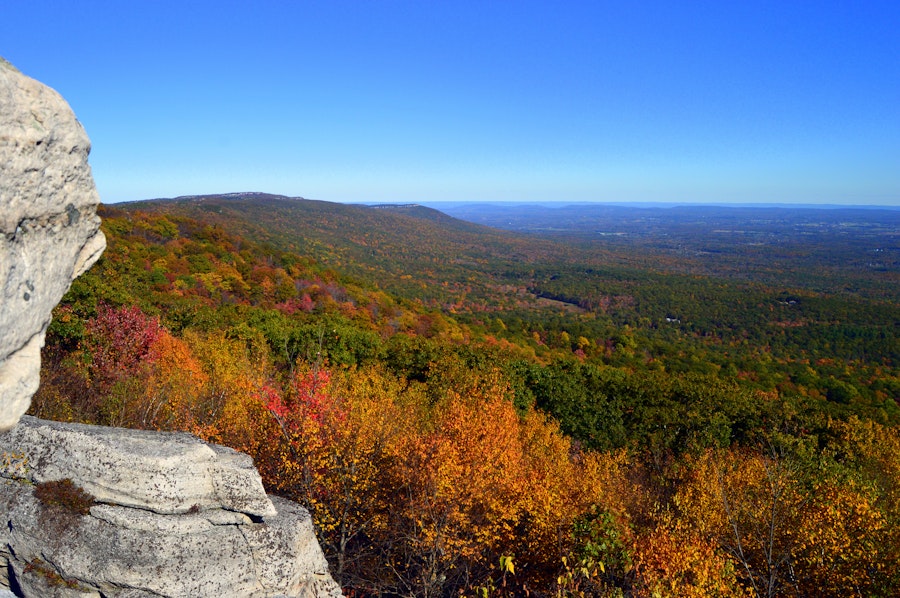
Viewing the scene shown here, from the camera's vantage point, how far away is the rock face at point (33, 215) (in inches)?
213

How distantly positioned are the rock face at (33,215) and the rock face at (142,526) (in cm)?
314

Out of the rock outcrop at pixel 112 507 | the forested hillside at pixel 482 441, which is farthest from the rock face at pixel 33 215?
the forested hillside at pixel 482 441

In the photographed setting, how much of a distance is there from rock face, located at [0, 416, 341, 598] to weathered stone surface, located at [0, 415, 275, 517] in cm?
2

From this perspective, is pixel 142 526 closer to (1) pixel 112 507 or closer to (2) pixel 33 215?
(1) pixel 112 507

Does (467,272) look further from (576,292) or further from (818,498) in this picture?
(818,498)

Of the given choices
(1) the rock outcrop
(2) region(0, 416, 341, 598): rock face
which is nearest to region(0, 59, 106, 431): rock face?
(1) the rock outcrop

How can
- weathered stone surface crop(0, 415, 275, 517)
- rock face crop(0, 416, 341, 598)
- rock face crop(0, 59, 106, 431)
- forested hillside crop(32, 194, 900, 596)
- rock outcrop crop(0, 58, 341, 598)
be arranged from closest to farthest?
rock face crop(0, 59, 106, 431)
rock outcrop crop(0, 58, 341, 598)
rock face crop(0, 416, 341, 598)
weathered stone surface crop(0, 415, 275, 517)
forested hillside crop(32, 194, 900, 596)

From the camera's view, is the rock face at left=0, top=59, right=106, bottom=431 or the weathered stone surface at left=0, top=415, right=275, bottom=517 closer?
the rock face at left=0, top=59, right=106, bottom=431

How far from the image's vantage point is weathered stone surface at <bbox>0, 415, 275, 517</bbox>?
872 cm

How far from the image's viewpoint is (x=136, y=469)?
28.8 ft

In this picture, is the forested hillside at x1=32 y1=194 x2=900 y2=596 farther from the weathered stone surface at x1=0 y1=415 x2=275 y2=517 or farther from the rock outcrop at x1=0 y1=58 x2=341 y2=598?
the weathered stone surface at x1=0 y1=415 x2=275 y2=517

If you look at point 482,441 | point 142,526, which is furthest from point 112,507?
point 482,441

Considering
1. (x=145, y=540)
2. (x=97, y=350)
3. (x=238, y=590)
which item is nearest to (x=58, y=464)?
(x=145, y=540)

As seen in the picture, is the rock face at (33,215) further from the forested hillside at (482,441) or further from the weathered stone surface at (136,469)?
the forested hillside at (482,441)
